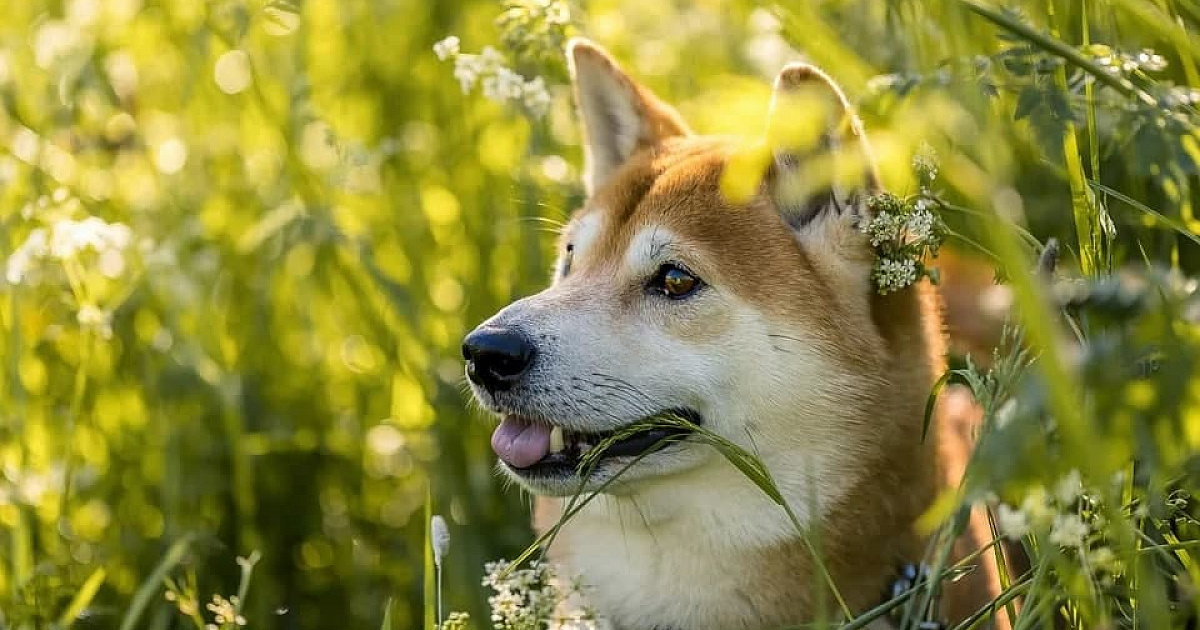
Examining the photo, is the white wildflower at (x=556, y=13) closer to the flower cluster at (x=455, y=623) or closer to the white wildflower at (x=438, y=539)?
the white wildflower at (x=438, y=539)

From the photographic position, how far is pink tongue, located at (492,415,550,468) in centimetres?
235

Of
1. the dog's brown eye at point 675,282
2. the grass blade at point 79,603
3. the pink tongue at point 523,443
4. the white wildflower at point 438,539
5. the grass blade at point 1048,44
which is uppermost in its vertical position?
the grass blade at point 1048,44

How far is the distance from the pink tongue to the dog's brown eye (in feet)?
1.19

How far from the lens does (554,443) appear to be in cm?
237

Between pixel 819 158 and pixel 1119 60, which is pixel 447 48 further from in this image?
pixel 1119 60

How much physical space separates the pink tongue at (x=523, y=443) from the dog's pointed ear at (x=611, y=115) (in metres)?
0.80

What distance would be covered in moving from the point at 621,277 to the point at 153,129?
206 cm

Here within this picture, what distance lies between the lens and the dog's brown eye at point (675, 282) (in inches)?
95.1

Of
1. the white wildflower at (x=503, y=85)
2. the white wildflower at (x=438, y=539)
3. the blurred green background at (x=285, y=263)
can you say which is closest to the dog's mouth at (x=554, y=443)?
the white wildflower at (x=438, y=539)

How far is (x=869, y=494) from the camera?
92.0 inches

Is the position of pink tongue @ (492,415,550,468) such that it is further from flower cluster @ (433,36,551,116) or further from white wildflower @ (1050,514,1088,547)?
white wildflower @ (1050,514,1088,547)

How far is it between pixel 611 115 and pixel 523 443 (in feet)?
3.07

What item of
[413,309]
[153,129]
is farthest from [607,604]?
[153,129]

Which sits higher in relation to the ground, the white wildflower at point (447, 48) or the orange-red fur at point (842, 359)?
the white wildflower at point (447, 48)
